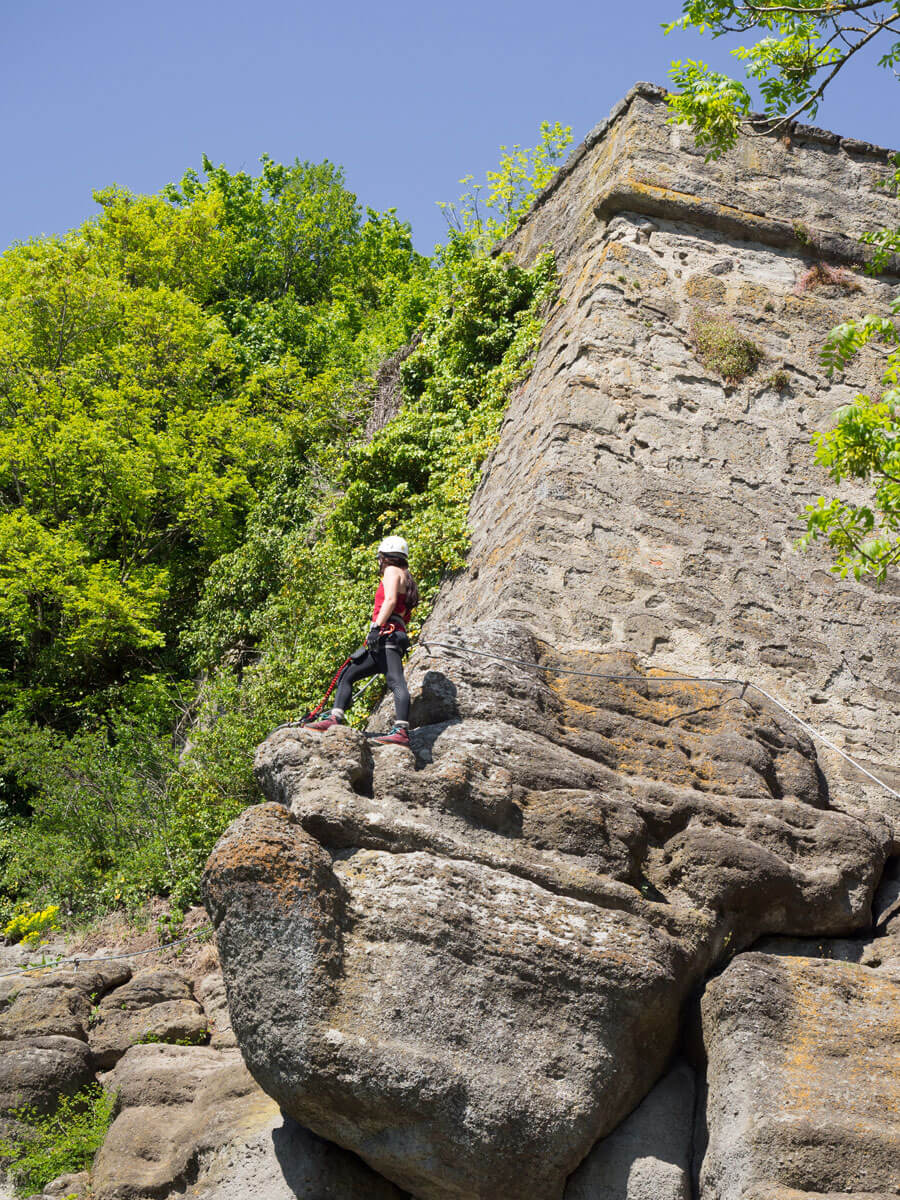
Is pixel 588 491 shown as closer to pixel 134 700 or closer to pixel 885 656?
pixel 885 656

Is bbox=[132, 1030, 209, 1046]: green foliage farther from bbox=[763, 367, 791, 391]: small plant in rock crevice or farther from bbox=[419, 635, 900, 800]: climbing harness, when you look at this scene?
bbox=[763, 367, 791, 391]: small plant in rock crevice

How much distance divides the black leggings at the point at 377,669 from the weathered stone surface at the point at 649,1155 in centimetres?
202

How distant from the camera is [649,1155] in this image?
4.75 meters

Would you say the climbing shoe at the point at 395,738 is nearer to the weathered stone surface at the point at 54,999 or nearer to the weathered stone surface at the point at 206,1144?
the weathered stone surface at the point at 206,1144

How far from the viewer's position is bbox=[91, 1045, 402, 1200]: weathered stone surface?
473 cm

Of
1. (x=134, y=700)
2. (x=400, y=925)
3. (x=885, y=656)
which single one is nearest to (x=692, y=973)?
(x=400, y=925)

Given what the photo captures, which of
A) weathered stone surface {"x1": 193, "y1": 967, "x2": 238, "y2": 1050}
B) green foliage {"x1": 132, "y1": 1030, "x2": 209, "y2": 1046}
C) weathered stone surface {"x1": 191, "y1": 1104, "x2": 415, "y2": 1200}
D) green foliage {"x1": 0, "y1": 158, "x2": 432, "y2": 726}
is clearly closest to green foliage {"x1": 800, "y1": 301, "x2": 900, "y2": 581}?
weathered stone surface {"x1": 191, "y1": 1104, "x2": 415, "y2": 1200}

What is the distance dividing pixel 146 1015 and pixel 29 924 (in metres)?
2.00

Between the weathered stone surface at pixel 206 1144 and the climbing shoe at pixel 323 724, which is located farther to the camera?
the climbing shoe at pixel 323 724

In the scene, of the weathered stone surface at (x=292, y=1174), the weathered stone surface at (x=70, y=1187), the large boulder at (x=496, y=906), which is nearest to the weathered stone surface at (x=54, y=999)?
the weathered stone surface at (x=70, y=1187)

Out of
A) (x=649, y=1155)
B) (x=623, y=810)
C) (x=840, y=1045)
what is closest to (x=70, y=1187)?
(x=649, y=1155)

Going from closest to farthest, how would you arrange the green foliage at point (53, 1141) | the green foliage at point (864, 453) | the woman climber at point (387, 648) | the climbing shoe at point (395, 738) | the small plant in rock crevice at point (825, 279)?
the climbing shoe at point (395, 738) → the woman climber at point (387, 648) → the green foliage at point (53, 1141) → the green foliage at point (864, 453) → the small plant in rock crevice at point (825, 279)

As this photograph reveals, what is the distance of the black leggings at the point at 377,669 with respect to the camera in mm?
5656

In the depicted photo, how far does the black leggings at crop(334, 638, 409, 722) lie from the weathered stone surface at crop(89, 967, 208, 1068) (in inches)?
96.0
